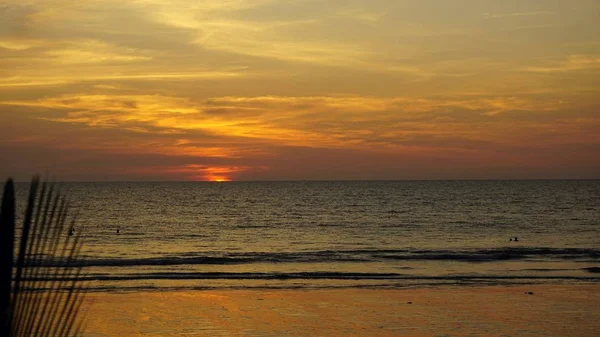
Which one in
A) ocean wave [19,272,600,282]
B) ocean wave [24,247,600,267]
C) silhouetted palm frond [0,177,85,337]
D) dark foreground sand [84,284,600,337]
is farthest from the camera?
ocean wave [24,247,600,267]

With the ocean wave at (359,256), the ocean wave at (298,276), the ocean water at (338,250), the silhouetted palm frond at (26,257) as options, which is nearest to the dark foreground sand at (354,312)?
the ocean water at (338,250)

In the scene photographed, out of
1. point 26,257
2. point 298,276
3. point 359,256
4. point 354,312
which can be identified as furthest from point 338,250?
point 26,257

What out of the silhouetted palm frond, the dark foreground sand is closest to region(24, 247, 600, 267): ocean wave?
the dark foreground sand

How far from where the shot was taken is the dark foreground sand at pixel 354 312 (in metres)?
15.3

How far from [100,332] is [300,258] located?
59.3 ft

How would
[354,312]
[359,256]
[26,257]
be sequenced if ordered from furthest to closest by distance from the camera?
[359,256]
[354,312]
[26,257]

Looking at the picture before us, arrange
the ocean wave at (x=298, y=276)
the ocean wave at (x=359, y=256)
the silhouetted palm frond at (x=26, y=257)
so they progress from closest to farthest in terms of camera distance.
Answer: the silhouetted palm frond at (x=26, y=257) < the ocean wave at (x=298, y=276) < the ocean wave at (x=359, y=256)

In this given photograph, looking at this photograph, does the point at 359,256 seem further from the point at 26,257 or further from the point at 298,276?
the point at 26,257

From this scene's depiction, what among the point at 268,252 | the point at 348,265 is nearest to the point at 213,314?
the point at 348,265

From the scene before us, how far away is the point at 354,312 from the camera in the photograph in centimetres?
1742

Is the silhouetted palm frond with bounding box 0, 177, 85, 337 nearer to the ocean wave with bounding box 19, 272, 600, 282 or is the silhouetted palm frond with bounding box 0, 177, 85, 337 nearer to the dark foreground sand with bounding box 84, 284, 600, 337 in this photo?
the dark foreground sand with bounding box 84, 284, 600, 337

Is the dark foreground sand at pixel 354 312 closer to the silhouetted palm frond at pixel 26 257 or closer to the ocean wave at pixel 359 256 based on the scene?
the ocean wave at pixel 359 256

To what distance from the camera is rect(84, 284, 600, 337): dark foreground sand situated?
15.3m

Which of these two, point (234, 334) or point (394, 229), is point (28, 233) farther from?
point (394, 229)
